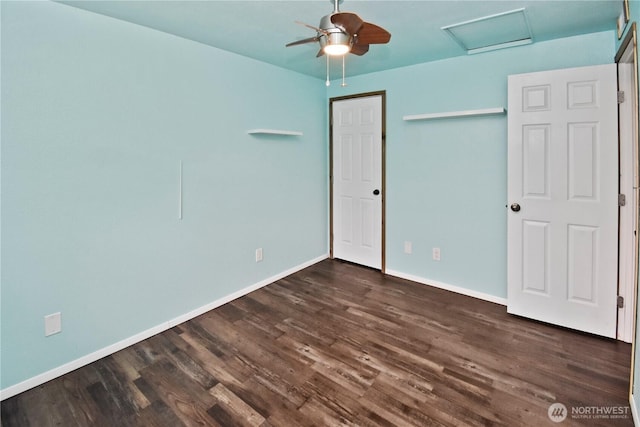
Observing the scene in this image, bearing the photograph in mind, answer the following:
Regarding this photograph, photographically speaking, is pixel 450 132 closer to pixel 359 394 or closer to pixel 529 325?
pixel 529 325

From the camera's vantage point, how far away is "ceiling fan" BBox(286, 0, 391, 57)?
1751 millimetres

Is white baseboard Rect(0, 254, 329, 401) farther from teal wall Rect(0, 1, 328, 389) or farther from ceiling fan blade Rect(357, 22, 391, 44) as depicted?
ceiling fan blade Rect(357, 22, 391, 44)

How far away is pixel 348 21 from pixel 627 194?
94.4 inches

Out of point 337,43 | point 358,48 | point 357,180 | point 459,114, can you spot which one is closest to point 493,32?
point 459,114

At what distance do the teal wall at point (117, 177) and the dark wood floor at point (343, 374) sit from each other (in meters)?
0.35

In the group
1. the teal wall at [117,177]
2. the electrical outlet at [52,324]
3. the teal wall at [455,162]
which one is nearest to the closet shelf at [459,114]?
the teal wall at [455,162]

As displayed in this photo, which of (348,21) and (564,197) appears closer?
(348,21)

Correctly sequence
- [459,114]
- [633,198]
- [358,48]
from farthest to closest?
1. [459,114]
2. [633,198]
3. [358,48]

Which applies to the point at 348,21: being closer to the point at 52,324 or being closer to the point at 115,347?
the point at 52,324

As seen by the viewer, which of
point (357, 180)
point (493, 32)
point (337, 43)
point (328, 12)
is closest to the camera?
point (337, 43)

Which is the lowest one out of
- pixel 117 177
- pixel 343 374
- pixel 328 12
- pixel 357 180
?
pixel 343 374

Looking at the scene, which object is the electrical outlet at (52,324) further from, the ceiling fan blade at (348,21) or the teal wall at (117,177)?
the ceiling fan blade at (348,21)

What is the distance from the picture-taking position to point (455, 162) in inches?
133

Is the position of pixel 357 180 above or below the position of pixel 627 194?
above
